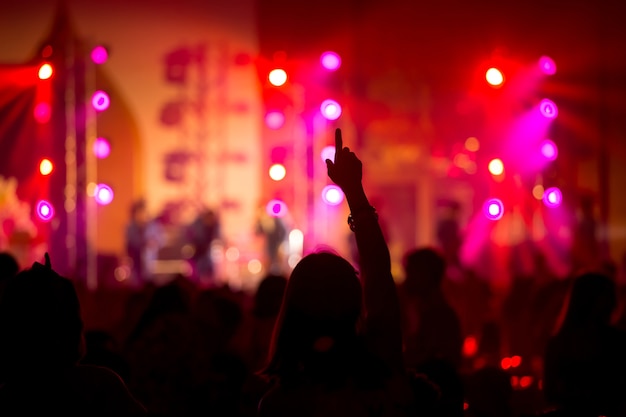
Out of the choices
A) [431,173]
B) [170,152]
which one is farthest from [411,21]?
[170,152]

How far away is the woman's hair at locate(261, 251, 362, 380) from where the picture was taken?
2.07 meters

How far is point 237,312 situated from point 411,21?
10199 millimetres

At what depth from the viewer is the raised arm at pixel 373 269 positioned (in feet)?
7.20

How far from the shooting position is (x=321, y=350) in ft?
6.81

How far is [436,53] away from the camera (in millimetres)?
13695

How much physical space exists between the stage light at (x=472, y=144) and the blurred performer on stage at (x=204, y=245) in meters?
3.69

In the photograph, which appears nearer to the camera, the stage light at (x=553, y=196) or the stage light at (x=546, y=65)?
the stage light at (x=553, y=196)

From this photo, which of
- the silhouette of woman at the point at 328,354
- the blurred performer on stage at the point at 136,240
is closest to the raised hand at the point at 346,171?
the silhouette of woman at the point at 328,354

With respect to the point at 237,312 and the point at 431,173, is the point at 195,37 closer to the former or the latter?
the point at 431,173

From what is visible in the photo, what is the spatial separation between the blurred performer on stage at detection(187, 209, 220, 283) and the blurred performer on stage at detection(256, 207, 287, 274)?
2.18 ft

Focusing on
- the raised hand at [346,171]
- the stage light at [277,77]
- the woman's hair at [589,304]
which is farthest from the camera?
the stage light at [277,77]

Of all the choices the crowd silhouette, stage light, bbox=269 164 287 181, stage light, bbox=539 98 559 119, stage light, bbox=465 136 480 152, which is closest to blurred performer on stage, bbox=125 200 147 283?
stage light, bbox=269 164 287 181

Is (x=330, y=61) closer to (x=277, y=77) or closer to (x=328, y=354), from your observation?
(x=277, y=77)

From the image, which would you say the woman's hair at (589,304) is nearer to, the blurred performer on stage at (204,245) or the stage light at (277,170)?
the stage light at (277,170)
